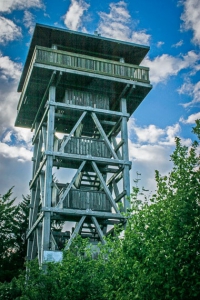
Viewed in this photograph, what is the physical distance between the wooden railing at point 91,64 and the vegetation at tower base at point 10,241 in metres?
10.1

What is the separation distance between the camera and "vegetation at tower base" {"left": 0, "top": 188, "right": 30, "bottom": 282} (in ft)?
94.2

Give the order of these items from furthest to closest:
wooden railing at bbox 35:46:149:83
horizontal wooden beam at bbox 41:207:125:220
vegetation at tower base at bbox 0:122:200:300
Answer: wooden railing at bbox 35:46:149:83 < horizontal wooden beam at bbox 41:207:125:220 < vegetation at tower base at bbox 0:122:200:300

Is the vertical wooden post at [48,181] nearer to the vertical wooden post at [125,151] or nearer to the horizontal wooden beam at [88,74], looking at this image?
the horizontal wooden beam at [88,74]

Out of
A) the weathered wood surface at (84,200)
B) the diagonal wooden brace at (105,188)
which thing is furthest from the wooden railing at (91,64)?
the weathered wood surface at (84,200)

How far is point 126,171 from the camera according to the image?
24.4m

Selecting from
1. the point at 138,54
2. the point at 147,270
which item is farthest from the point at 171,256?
the point at 138,54

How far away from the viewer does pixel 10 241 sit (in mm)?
29703

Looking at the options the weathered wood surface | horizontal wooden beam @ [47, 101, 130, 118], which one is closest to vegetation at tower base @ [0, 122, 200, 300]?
the weathered wood surface

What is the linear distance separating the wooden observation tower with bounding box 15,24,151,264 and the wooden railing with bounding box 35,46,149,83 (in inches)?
2.0

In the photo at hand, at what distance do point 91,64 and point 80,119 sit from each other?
9.90 ft

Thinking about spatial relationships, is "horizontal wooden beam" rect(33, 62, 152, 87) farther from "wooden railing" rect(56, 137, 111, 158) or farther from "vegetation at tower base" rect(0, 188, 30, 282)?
"vegetation at tower base" rect(0, 188, 30, 282)

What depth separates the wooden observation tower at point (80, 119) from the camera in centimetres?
2328

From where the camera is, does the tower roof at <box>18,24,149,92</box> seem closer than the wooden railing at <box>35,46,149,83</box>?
No

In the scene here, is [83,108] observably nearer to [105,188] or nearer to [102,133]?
[102,133]
